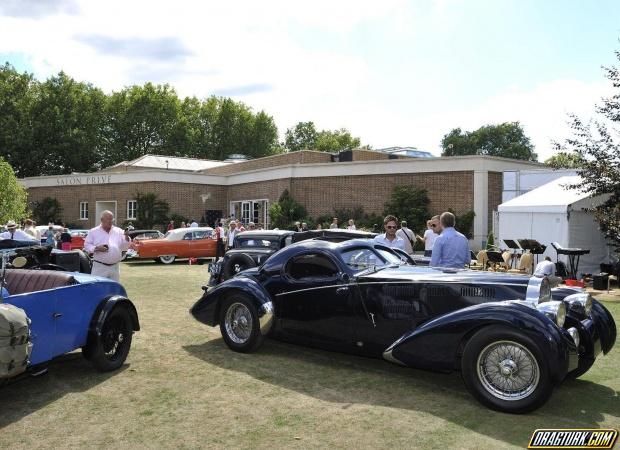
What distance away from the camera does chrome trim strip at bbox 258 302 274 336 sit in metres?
6.72

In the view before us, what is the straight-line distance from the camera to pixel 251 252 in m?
13.7

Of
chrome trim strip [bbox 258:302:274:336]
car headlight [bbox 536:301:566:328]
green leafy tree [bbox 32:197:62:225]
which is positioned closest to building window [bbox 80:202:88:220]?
green leafy tree [bbox 32:197:62:225]

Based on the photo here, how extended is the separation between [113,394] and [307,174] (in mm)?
24116

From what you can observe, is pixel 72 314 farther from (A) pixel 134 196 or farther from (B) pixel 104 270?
(A) pixel 134 196

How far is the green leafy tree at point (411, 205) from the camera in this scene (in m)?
24.0

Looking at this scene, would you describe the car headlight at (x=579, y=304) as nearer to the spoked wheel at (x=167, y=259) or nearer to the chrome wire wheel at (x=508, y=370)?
the chrome wire wheel at (x=508, y=370)

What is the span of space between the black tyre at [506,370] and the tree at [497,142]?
69.4 metres

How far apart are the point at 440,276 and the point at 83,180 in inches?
1455

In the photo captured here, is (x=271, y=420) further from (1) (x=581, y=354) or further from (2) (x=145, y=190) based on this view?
(2) (x=145, y=190)

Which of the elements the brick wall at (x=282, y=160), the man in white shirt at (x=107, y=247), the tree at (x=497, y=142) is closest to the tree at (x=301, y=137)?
the tree at (x=497, y=142)

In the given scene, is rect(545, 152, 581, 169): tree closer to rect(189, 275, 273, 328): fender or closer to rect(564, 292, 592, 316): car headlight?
rect(564, 292, 592, 316): car headlight

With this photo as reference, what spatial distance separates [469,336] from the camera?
516cm

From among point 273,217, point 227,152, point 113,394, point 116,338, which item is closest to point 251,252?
point 116,338

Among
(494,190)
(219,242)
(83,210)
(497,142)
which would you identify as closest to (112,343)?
(219,242)
